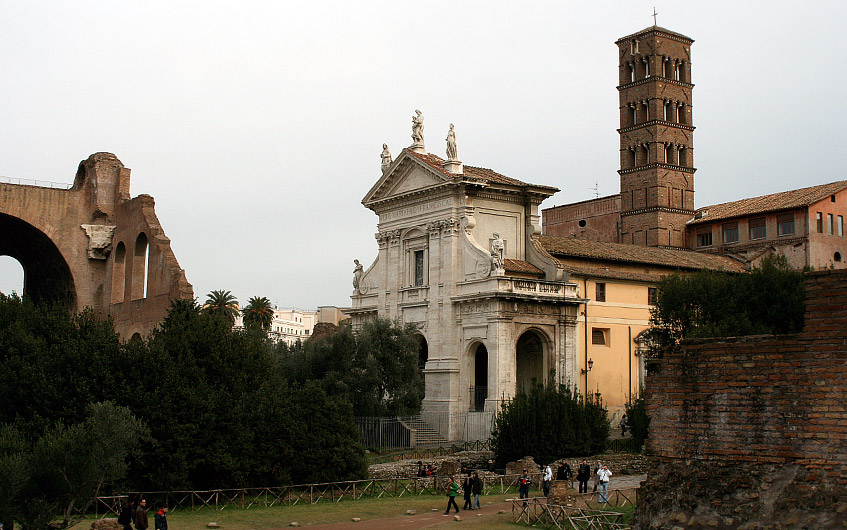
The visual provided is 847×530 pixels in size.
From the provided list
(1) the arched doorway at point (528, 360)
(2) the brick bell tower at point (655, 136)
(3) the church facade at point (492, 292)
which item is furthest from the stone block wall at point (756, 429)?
(2) the brick bell tower at point (655, 136)

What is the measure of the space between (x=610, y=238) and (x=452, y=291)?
27769 millimetres

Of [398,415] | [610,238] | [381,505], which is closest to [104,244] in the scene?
[398,415]

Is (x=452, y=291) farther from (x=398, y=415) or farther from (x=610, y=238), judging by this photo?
(x=610, y=238)

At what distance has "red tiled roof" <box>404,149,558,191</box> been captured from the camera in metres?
44.6

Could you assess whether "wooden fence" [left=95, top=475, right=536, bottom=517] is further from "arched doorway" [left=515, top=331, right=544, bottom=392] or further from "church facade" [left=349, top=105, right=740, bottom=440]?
"arched doorway" [left=515, top=331, right=544, bottom=392]

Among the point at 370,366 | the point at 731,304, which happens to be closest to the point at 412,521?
the point at 731,304

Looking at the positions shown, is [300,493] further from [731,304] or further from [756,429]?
[756,429]

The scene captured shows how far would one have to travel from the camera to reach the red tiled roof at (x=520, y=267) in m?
43.8

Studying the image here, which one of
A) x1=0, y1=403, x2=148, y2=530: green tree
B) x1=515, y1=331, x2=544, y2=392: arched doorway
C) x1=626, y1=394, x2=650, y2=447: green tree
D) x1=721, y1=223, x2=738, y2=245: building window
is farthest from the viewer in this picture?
x1=721, y1=223, x2=738, y2=245: building window

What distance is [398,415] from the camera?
1646 inches

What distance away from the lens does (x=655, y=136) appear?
6425cm

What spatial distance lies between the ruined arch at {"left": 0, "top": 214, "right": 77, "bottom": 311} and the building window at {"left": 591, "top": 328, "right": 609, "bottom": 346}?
23.5m

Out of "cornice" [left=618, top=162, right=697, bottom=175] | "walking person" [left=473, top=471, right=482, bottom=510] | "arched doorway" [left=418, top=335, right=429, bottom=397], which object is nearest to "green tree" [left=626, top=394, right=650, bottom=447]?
"arched doorway" [left=418, top=335, right=429, bottom=397]

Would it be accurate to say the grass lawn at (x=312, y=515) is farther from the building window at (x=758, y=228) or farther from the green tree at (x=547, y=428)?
the building window at (x=758, y=228)
